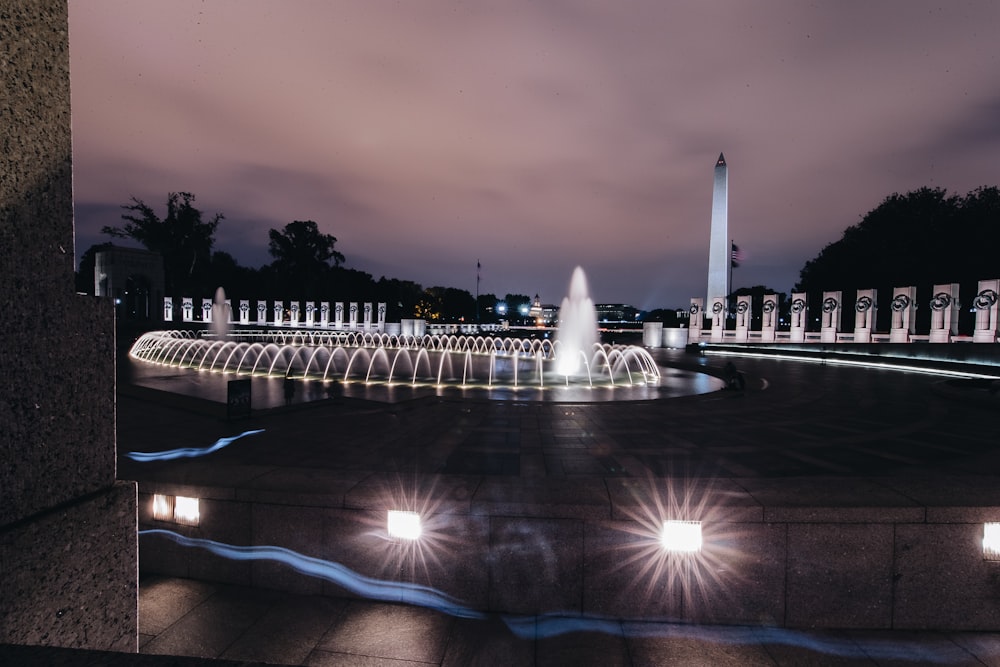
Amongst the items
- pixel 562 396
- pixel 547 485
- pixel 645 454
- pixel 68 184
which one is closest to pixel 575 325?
pixel 562 396

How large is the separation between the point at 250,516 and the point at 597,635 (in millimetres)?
3717

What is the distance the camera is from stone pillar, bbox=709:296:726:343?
3694 centimetres

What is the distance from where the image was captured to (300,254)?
7831cm

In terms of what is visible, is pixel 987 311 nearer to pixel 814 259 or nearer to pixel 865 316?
pixel 865 316

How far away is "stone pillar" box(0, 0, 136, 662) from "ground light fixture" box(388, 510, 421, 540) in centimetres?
241

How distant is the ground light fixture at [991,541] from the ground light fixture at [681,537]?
2.71 meters

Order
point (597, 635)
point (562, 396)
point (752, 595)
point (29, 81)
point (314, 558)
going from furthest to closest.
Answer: point (562, 396) < point (314, 558) < point (752, 595) < point (597, 635) < point (29, 81)

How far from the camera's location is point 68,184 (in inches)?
84.1

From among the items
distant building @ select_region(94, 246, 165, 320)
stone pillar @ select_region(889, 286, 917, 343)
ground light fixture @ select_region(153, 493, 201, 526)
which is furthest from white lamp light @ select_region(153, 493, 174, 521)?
distant building @ select_region(94, 246, 165, 320)

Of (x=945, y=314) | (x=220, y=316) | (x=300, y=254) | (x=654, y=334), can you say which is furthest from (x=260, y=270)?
(x=945, y=314)

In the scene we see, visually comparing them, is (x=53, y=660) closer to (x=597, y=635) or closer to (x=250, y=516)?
(x=250, y=516)

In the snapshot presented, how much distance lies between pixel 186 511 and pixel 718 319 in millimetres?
39529

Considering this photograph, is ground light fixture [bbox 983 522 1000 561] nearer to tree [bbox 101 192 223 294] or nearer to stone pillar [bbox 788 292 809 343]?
stone pillar [bbox 788 292 809 343]

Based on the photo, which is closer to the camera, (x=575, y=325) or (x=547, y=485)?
(x=547, y=485)
